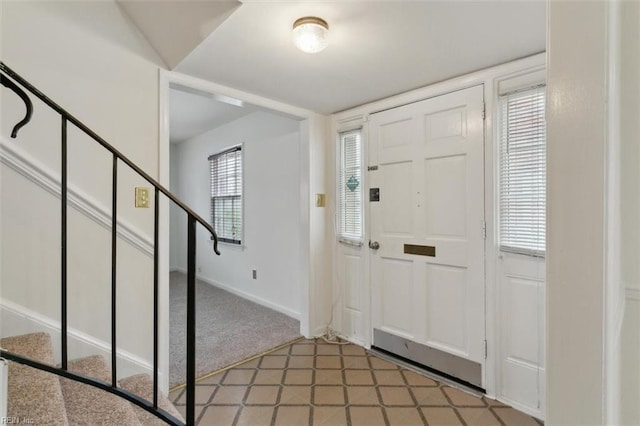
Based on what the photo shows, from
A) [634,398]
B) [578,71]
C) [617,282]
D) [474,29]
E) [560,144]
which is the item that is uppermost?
[474,29]

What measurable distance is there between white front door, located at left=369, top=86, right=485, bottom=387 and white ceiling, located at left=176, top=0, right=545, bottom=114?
32 cm

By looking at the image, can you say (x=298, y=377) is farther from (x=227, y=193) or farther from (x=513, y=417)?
(x=227, y=193)

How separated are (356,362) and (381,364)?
0.66 ft

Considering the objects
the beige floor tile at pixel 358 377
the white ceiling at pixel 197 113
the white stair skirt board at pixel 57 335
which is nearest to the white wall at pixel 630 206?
the beige floor tile at pixel 358 377

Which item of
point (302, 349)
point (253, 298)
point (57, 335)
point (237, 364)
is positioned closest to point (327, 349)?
point (302, 349)

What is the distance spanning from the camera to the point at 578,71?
1.75 ft

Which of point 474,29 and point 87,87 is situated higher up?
point 474,29

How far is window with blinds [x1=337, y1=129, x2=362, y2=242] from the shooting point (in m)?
2.85

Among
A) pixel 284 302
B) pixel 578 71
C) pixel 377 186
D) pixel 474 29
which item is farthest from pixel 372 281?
pixel 578 71

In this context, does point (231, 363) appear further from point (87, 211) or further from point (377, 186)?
point (377, 186)

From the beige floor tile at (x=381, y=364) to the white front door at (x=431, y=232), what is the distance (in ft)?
0.46

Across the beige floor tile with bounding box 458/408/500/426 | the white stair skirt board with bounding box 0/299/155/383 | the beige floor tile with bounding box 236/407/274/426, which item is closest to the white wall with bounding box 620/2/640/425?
the beige floor tile with bounding box 458/408/500/426

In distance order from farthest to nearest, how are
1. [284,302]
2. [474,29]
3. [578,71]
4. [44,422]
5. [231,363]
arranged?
[284,302], [231,363], [474,29], [44,422], [578,71]

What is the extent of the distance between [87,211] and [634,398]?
2.26 metres
